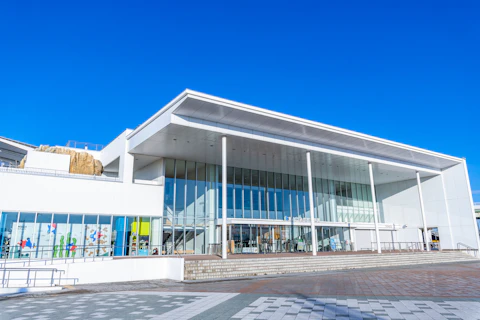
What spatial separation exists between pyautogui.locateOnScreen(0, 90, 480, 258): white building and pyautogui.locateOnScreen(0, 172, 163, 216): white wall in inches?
2.1

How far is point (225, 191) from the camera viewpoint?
18.1m

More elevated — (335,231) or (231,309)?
(335,231)

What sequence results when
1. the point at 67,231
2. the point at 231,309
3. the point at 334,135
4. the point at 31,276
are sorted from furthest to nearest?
the point at 334,135 < the point at 67,231 < the point at 31,276 < the point at 231,309

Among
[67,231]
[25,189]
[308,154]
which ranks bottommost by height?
[67,231]

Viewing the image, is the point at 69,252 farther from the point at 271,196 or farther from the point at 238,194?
the point at 271,196

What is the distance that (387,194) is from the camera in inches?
1387

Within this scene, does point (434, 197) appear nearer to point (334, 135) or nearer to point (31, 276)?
point (334, 135)

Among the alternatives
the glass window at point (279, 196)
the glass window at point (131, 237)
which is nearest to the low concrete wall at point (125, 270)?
the glass window at point (131, 237)

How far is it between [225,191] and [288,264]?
4822 mm

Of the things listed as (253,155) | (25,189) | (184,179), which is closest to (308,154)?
(253,155)

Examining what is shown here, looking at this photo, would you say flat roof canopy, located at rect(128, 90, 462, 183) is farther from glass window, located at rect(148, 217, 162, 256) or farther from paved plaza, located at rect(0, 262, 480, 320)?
paved plaza, located at rect(0, 262, 480, 320)

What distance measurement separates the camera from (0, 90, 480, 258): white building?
17969mm

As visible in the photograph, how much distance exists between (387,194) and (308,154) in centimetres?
1742

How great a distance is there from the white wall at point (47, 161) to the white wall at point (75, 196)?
4.12 metres
